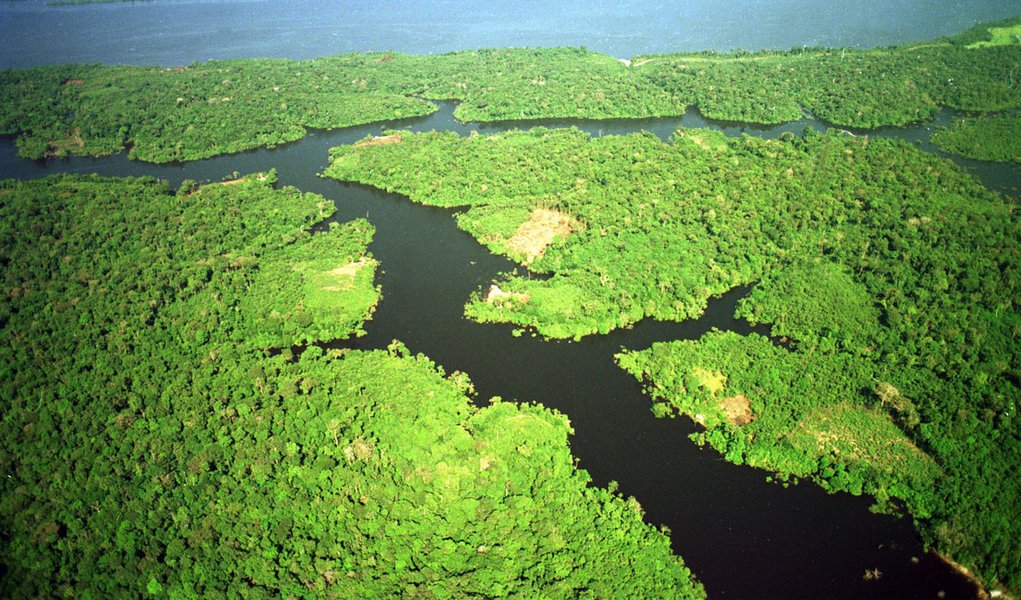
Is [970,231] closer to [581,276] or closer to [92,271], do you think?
[581,276]

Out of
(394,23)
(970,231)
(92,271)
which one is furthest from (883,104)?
(394,23)

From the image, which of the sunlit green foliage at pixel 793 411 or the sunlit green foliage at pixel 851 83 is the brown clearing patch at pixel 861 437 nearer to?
the sunlit green foliage at pixel 793 411

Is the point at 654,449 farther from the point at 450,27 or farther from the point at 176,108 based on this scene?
the point at 450,27

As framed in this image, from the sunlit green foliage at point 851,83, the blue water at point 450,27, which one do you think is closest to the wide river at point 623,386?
the sunlit green foliage at point 851,83

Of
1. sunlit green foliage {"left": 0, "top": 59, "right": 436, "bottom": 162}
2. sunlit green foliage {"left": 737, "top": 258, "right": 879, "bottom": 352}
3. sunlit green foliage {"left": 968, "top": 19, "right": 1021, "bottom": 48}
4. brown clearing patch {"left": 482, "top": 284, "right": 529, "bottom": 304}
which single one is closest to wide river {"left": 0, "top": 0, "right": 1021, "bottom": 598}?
brown clearing patch {"left": 482, "top": 284, "right": 529, "bottom": 304}

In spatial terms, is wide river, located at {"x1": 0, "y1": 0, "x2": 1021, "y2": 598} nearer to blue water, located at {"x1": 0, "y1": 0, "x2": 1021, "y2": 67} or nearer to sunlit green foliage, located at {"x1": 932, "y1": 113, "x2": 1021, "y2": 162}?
Result: sunlit green foliage, located at {"x1": 932, "y1": 113, "x2": 1021, "y2": 162}
